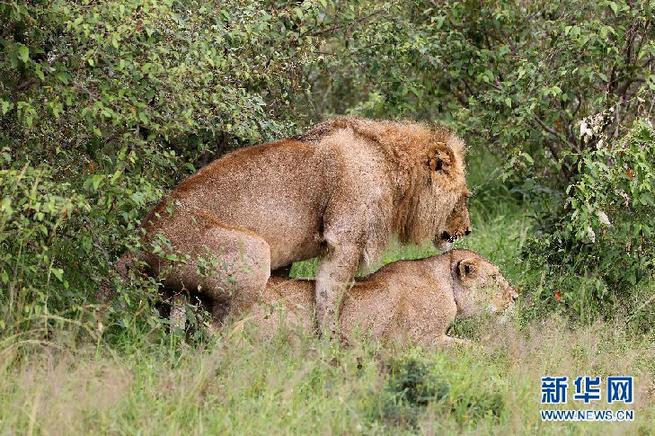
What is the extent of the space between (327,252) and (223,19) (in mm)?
1572

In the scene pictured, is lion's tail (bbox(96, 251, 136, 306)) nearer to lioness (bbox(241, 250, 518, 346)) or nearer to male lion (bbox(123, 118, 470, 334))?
male lion (bbox(123, 118, 470, 334))

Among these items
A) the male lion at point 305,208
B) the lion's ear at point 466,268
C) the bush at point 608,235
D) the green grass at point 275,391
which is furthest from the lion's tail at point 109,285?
the bush at point 608,235

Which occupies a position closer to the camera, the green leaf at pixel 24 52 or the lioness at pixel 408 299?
the green leaf at pixel 24 52

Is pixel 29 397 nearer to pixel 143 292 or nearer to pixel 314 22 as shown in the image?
pixel 143 292

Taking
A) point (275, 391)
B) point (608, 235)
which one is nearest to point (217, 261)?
point (275, 391)

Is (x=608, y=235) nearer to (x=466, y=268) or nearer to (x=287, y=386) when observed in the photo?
(x=466, y=268)

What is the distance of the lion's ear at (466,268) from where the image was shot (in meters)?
8.13

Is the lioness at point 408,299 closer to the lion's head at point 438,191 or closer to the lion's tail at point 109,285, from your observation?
the lion's head at point 438,191

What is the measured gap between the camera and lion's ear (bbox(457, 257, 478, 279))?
320 inches

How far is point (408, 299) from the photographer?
313 inches

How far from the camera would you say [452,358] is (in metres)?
7.25

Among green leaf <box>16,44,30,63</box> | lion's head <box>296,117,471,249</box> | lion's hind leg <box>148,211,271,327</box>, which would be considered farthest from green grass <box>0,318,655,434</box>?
green leaf <box>16,44,30,63</box>

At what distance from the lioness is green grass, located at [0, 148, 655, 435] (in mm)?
359

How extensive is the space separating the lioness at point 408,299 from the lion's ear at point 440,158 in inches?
24.6
